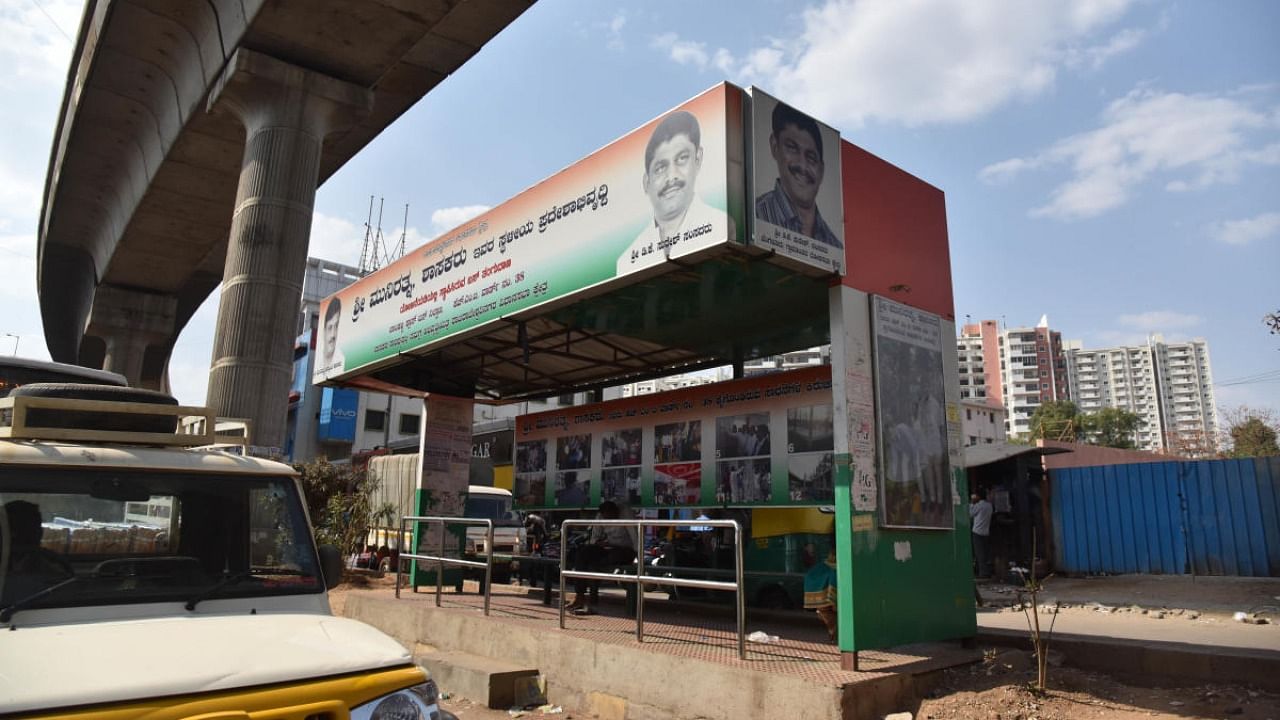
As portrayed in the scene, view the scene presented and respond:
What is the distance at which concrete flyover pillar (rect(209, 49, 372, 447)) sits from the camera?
15.3 meters

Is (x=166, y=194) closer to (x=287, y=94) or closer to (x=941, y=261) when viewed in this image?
(x=287, y=94)

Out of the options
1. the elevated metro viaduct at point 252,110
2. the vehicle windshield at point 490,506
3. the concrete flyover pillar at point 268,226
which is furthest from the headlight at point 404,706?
the vehicle windshield at point 490,506

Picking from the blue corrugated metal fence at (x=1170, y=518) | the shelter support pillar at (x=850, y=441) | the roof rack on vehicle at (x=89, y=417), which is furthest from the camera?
the blue corrugated metal fence at (x=1170, y=518)

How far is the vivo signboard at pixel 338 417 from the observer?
47.7 m

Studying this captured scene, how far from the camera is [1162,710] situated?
16.6ft

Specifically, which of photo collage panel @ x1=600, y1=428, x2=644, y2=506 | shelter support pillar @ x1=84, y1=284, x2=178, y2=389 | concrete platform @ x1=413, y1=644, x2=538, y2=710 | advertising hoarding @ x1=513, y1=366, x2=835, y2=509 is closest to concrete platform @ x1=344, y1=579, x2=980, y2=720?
concrete platform @ x1=413, y1=644, x2=538, y2=710

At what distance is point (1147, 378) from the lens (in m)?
166

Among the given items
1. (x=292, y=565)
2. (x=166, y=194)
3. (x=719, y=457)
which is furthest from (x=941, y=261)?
(x=166, y=194)

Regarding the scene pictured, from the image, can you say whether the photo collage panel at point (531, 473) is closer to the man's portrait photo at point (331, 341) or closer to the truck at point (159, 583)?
the man's portrait photo at point (331, 341)

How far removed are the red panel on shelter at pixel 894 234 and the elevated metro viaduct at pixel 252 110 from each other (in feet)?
35.9

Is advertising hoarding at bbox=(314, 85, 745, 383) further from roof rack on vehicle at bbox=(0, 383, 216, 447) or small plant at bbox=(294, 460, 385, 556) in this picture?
small plant at bbox=(294, 460, 385, 556)

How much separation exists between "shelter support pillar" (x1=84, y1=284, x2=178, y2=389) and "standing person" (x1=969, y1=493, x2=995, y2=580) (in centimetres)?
3270

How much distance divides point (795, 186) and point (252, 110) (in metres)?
14.8

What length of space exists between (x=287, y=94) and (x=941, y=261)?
14.4 meters
